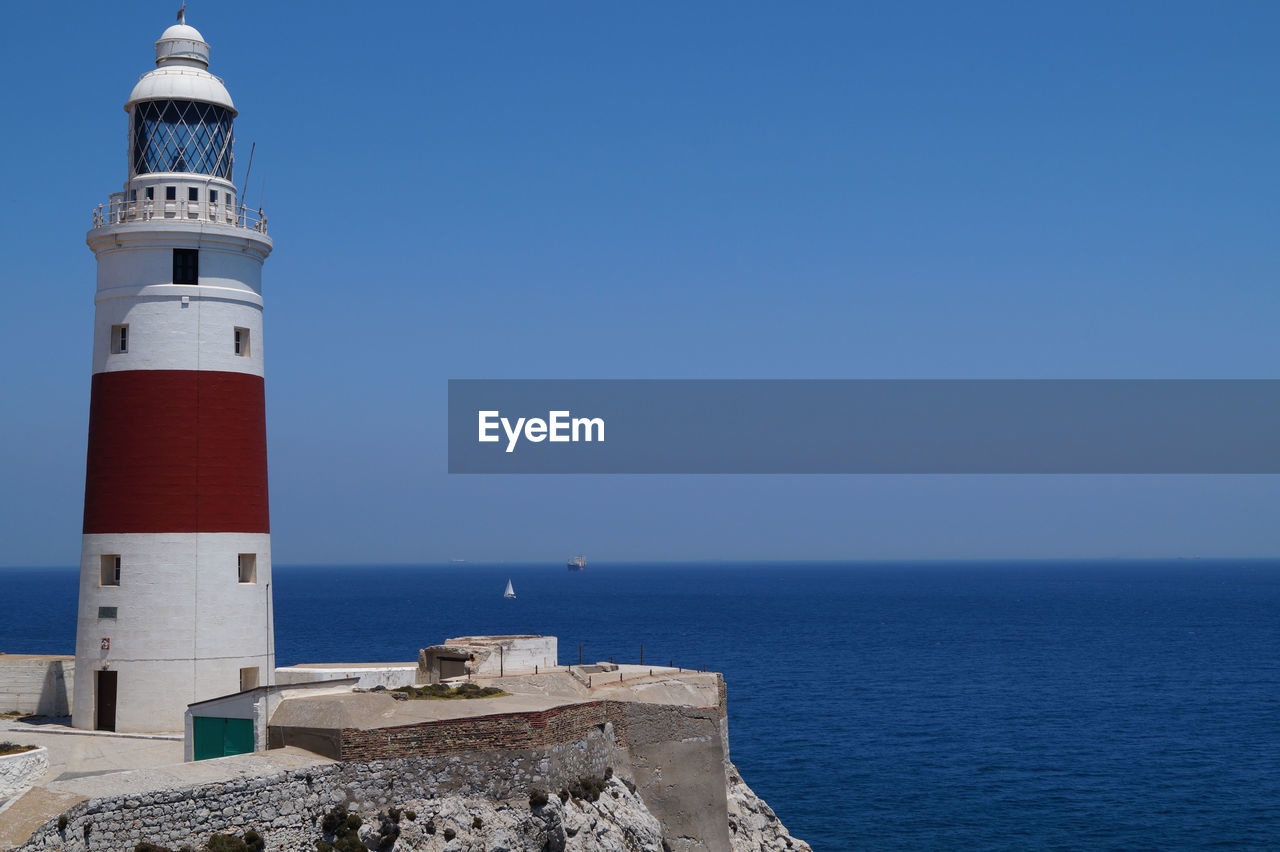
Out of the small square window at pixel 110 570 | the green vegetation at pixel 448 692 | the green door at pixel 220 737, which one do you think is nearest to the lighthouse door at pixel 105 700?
the small square window at pixel 110 570

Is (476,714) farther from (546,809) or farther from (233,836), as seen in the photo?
(233,836)

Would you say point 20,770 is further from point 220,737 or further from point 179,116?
point 179,116

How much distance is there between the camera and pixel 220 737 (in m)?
25.1

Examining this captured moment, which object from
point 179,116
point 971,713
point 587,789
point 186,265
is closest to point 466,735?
point 587,789

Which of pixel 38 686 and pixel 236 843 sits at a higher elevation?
pixel 38 686

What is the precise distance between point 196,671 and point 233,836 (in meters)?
8.81

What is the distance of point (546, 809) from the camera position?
23.8m

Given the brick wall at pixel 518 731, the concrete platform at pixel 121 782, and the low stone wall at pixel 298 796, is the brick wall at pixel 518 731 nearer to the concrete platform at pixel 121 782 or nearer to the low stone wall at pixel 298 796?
the low stone wall at pixel 298 796

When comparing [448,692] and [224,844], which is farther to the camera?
[448,692]

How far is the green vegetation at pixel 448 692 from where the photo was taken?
25.6m

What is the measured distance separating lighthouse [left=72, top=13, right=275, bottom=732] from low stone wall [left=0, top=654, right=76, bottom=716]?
228 cm

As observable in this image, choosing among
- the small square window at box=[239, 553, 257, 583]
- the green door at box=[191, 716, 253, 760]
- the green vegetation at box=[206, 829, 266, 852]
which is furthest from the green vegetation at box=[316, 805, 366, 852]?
the small square window at box=[239, 553, 257, 583]

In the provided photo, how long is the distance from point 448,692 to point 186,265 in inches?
448

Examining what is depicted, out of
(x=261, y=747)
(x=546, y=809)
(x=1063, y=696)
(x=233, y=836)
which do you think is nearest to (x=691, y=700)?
(x=546, y=809)
